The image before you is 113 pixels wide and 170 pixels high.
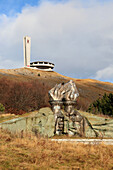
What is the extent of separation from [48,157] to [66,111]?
484 centimetres

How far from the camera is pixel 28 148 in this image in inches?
241

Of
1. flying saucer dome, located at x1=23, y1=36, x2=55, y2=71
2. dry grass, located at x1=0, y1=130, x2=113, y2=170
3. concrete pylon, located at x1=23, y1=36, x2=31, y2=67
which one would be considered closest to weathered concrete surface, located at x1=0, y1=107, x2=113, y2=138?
dry grass, located at x1=0, y1=130, x2=113, y2=170

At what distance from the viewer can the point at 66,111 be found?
9773 mm

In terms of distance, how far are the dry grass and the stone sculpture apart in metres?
2.54

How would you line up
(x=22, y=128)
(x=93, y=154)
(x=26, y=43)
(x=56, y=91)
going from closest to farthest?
(x=93, y=154) → (x=22, y=128) → (x=56, y=91) → (x=26, y=43)

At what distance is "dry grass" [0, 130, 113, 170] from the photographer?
4452 millimetres

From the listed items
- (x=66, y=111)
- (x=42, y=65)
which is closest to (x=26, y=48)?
(x=42, y=65)

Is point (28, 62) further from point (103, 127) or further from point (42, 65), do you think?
point (103, 127)

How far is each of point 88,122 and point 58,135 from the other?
1.93m

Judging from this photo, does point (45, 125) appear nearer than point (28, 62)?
Yes

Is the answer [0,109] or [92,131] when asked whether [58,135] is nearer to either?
[92,131]

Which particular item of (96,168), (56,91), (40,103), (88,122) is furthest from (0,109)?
(96,168)

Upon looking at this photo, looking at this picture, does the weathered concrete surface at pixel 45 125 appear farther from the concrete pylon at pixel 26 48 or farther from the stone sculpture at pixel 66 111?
the concrete pylon at pixel 26 48

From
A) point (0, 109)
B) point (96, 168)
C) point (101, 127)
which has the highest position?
point (0, 109)
